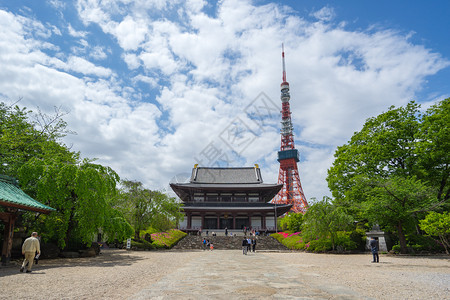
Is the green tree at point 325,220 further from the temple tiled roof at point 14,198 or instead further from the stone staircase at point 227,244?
the temple tiled roof at point 14,198

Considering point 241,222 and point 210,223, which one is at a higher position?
point 241,222

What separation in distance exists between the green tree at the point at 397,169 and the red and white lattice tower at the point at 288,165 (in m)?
33.0

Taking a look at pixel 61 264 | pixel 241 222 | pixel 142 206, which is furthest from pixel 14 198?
pixel 241 222

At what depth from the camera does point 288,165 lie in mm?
64938

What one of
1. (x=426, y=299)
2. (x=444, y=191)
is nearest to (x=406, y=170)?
(x=444, y=191)

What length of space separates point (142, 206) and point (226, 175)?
86.3ft

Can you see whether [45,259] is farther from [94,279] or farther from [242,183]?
[242,183]

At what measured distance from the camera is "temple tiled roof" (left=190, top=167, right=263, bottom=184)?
157 ft

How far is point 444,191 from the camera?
20.9 meters

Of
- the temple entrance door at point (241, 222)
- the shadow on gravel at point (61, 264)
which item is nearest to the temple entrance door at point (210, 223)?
the temple entrance door at point (241, 222)

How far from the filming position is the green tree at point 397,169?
17.1 m

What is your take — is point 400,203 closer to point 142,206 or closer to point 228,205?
point 142,206

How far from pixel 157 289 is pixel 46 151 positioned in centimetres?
1367

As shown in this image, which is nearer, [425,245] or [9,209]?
[9,209]
